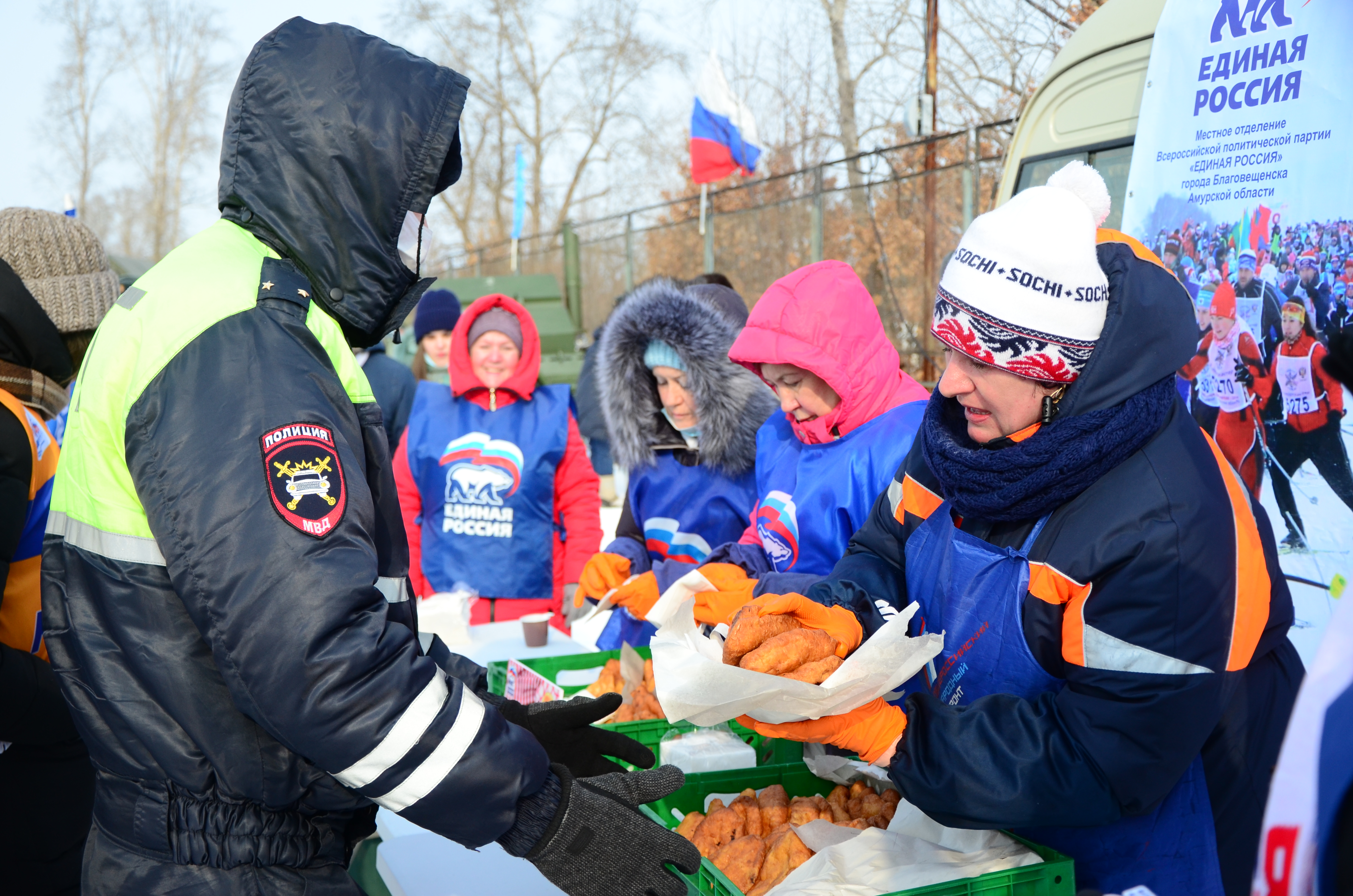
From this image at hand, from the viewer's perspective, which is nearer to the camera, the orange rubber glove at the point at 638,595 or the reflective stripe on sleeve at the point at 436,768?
the reflective stripe on sleeve at the point at 436,768

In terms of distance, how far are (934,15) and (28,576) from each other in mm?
8373

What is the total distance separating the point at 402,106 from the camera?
1.54 m

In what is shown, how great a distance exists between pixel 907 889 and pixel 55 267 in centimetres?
275

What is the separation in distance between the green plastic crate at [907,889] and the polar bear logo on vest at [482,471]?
2277 mm

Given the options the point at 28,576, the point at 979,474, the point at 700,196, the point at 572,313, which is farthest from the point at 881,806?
the point at 572,313

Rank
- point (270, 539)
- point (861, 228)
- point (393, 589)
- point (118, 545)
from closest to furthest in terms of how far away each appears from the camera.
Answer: point (270, 539) < point (118, 545) < point (393, 589) < point (861, 228)

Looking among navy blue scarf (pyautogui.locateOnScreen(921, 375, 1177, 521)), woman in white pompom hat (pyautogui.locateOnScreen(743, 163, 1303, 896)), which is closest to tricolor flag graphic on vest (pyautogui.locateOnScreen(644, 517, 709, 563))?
woman in white pompom hat (pyautogui.locateOnScreen(743, 163, 1303, 896))

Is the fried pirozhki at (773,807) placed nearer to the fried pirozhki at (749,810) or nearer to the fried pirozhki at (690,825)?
the fried pirozhki at (749,810)

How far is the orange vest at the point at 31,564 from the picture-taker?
7.38ft

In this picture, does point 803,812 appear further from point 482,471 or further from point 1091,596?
point 482,471

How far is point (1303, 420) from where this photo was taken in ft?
8.96

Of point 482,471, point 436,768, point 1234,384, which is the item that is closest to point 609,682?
point 436,768

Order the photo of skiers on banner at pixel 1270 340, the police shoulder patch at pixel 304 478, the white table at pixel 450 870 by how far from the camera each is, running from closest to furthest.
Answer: the police shoulder patch at pixel 304 478 → the white table at pixel 450 870 → the photo of skiers on banner at pixel 1270 340

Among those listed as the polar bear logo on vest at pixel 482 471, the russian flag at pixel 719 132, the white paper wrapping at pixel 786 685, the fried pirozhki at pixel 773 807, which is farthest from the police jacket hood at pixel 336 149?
the russian flag at pixel 719 132
